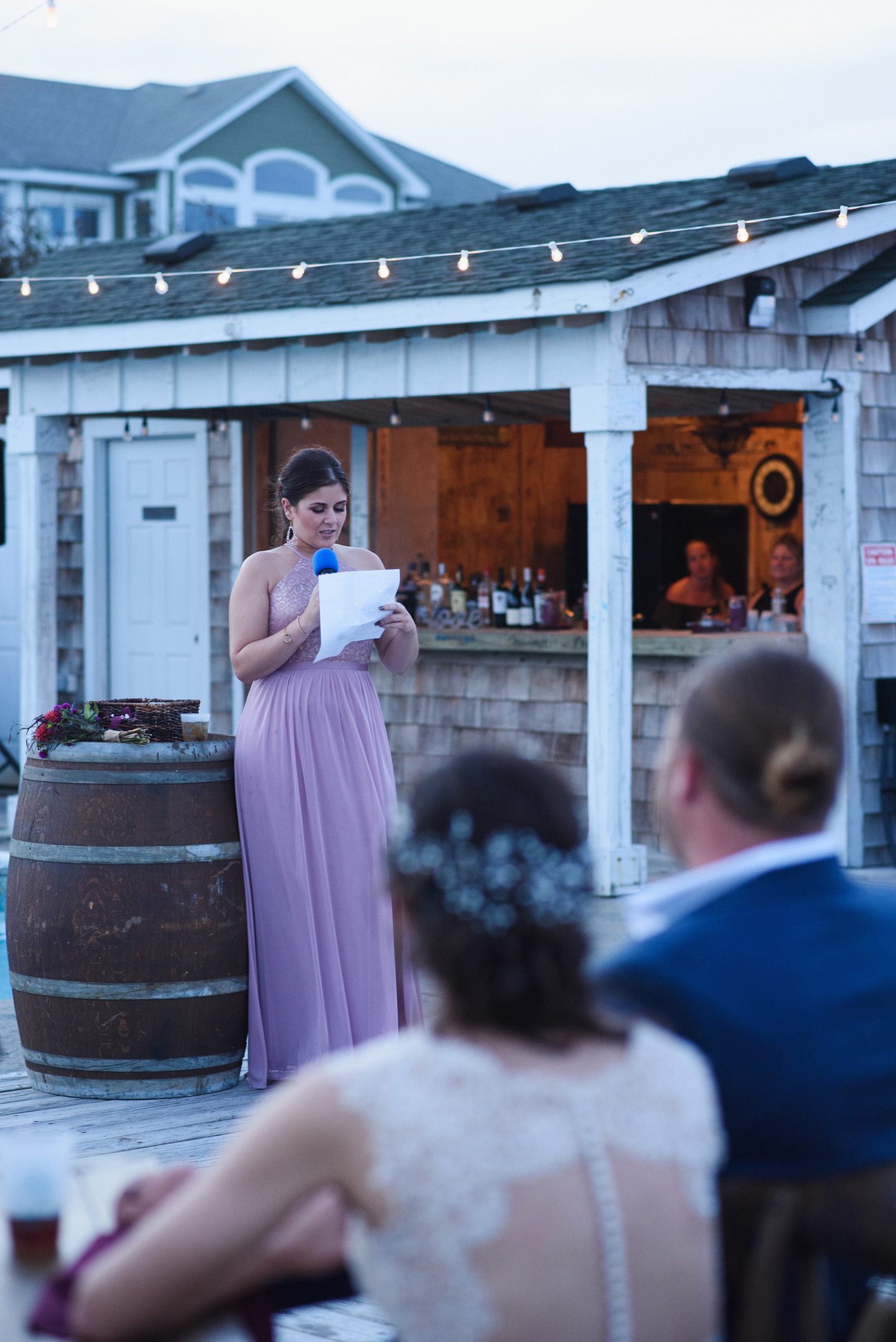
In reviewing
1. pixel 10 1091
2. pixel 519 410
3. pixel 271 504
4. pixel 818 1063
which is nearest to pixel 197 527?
pixel 519 410

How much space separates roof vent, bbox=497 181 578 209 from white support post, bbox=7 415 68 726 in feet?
9.15

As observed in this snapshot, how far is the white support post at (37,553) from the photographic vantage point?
31.0 feet

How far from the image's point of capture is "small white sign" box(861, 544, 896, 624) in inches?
319

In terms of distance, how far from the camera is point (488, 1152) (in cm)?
149

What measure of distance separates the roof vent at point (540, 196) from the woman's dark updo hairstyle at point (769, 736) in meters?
8.05

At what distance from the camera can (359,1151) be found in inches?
59.0

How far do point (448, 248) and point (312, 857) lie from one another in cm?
494

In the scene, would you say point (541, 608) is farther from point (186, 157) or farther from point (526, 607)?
point (186, 157)

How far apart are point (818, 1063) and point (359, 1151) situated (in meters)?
0.51

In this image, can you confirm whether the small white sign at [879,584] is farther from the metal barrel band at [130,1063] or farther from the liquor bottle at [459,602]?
the metal barrel band at [130,1063]

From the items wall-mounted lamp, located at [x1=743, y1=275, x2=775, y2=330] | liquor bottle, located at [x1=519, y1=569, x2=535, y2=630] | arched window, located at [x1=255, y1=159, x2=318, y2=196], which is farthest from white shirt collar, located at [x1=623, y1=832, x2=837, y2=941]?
arched window, located at [x1=255, y1=159, x2=318, y2=196]

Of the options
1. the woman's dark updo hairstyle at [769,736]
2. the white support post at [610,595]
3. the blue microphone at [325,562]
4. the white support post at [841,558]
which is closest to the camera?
the woman's dark updo hairstyle at [769,736]

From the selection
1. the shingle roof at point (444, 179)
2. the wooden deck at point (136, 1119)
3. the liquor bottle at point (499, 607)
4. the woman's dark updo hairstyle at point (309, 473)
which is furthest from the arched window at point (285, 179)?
the wooden deck at point (136, 1119)

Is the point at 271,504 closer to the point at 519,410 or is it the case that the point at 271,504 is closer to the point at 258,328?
the point at 258,328
